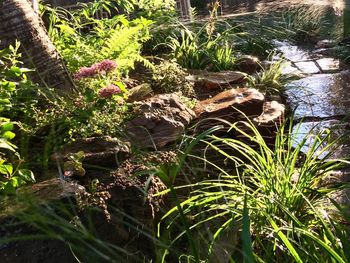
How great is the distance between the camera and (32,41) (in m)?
3.38

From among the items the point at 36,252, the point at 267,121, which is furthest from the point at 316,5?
the point at 36,252

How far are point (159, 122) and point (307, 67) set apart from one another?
315 cm

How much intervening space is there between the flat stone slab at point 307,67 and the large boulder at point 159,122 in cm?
262

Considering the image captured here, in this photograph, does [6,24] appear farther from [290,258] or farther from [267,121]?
[290,258]

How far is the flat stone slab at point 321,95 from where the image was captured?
4398mm

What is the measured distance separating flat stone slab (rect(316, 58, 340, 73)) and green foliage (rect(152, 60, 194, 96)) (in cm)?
208

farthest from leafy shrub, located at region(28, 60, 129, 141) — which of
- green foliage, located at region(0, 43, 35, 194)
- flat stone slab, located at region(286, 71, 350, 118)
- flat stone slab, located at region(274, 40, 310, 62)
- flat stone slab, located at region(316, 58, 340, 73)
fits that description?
flat stone slab, located at region(274, 40, 310, 62)

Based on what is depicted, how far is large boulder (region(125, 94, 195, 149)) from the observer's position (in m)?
3.16

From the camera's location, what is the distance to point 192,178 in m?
3.01

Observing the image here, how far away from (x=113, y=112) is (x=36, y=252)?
4.19 ft

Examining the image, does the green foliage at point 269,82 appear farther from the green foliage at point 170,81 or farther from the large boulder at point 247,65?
the green foliage at point 170,81

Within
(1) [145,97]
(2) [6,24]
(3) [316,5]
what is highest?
(2) [6,24]

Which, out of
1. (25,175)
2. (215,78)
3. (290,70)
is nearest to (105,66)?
(25,175)

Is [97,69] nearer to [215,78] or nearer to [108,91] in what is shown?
[108,91]
